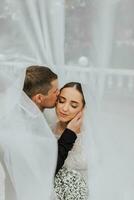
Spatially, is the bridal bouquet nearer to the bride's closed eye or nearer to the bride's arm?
the bride's arm

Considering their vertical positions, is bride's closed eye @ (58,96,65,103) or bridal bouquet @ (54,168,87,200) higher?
bride's closed eye @ (58,96,65,103)

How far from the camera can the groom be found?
830 millimetres

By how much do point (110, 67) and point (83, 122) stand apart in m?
0.15

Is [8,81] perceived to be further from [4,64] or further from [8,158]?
[8,158]

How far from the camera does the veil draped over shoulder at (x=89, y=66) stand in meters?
0.86

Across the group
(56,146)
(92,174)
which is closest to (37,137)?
(56,146)

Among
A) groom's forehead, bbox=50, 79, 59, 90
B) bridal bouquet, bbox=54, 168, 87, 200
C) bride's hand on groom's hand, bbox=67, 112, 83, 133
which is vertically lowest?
bridal bouquet, bbox=54, 168, 87, 200

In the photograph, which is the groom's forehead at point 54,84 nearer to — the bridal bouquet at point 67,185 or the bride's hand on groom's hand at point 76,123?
the bride's hand on groom's hand at point 76,123

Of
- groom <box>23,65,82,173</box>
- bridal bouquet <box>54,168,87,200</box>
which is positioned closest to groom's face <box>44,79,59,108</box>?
groom <box>23,65,82,173</box>

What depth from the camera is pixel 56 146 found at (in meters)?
0.82

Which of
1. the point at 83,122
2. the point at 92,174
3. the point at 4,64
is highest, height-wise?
the point at 4,64

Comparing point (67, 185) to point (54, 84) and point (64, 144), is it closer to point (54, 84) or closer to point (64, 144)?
point (64, 144)

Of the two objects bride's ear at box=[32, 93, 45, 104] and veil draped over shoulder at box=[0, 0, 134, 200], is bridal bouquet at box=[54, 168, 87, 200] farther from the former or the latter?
bride's ear at box=[32, 93, 45, 104]

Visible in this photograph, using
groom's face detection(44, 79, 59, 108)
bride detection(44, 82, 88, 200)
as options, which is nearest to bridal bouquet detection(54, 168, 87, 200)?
bride detection(44, 82, 88, 200)
